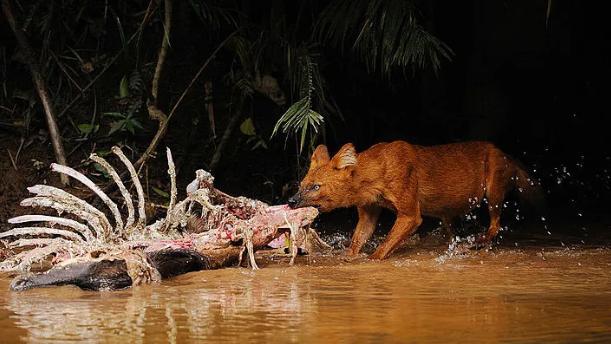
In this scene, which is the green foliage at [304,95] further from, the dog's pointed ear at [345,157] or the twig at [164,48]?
the twig at [164,48]

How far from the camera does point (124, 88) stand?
995 centimetres

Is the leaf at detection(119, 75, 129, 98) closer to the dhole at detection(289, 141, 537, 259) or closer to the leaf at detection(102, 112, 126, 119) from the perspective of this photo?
the leaf at detection(102, 112, 126, 119)

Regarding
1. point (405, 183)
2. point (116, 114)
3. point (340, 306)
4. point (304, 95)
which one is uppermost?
point (116, 114)

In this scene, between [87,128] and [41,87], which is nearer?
[41,87]

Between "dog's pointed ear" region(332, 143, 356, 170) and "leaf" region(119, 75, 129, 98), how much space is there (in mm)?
2989

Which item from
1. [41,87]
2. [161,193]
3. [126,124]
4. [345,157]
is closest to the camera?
[345,157]

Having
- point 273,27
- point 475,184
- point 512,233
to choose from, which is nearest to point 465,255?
point 475,184

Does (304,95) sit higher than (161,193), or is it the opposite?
(304,95)

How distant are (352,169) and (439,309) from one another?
258 cm

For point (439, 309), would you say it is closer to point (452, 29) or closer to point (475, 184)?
point (475, 184)

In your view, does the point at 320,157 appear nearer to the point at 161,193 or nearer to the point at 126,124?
the point at 161,193

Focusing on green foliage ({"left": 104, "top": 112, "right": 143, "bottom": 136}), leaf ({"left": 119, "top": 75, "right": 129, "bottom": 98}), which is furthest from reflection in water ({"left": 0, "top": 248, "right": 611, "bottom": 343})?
leaf ({"left": 119, "top": 75, "right": 129, "bottom": 98})

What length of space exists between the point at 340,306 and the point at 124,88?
515 cm

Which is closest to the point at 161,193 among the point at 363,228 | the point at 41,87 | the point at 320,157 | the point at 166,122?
the point at 166,122
